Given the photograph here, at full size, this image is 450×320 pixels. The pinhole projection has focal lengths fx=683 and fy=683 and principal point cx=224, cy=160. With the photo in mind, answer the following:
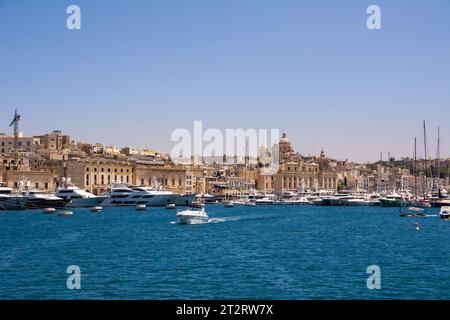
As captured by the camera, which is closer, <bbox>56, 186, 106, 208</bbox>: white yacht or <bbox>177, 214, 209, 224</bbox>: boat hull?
<bbox>177, 214, 209, 224</bbox>: boat hull

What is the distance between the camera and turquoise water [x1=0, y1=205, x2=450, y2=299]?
53.1 ft

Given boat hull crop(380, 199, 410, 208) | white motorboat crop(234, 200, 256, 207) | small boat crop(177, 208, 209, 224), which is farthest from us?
white motorboat crop(234, 200, 256, 207)

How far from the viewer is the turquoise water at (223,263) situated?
16.2m

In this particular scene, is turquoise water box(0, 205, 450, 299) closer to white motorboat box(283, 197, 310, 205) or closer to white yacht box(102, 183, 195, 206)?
white yacht box(102, 183, 195, 206)

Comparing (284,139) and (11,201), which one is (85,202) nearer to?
(11,201)

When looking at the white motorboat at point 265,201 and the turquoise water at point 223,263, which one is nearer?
the turquoise water at point 223,263

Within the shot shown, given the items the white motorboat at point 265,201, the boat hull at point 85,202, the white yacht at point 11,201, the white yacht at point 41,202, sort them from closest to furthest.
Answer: the white yacht at point 11,201
the white yacht at point 41,202
the boat hull at point 85,202
the white motorboat at point 265,201

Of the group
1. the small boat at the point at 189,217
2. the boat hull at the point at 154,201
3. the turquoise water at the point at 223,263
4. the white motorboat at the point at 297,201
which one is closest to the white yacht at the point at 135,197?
the boat hull at the point at 154,201

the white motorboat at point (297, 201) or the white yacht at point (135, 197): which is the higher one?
the white yacht at point (135, 197)

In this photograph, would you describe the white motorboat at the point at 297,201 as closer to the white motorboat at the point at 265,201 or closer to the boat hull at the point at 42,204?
the white motorboat at the point at 265,201

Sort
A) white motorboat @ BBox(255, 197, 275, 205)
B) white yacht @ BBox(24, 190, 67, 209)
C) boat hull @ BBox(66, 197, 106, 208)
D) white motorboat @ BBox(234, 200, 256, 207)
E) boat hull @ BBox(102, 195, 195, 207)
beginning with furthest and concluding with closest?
white motorboat @ BBox(255, 197, 275, 205) → white motorboat @ BBox(234, 200, 256, 207) → boat hull @ BBox(102, 195, 195, 207) → boat hull @ BBox(66, 197, 106, 208) → white yacht @ BBox(24, 190, 67, 209)

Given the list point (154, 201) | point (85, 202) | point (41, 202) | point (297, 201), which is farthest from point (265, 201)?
point (41, 202)

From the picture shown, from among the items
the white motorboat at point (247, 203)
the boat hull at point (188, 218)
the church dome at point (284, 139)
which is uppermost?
the church dome at point (284, 139)

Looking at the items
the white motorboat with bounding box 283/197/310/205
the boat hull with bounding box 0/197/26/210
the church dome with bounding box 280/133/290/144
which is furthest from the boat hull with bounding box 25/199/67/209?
the church dome with bounding box 280/133/290/144
